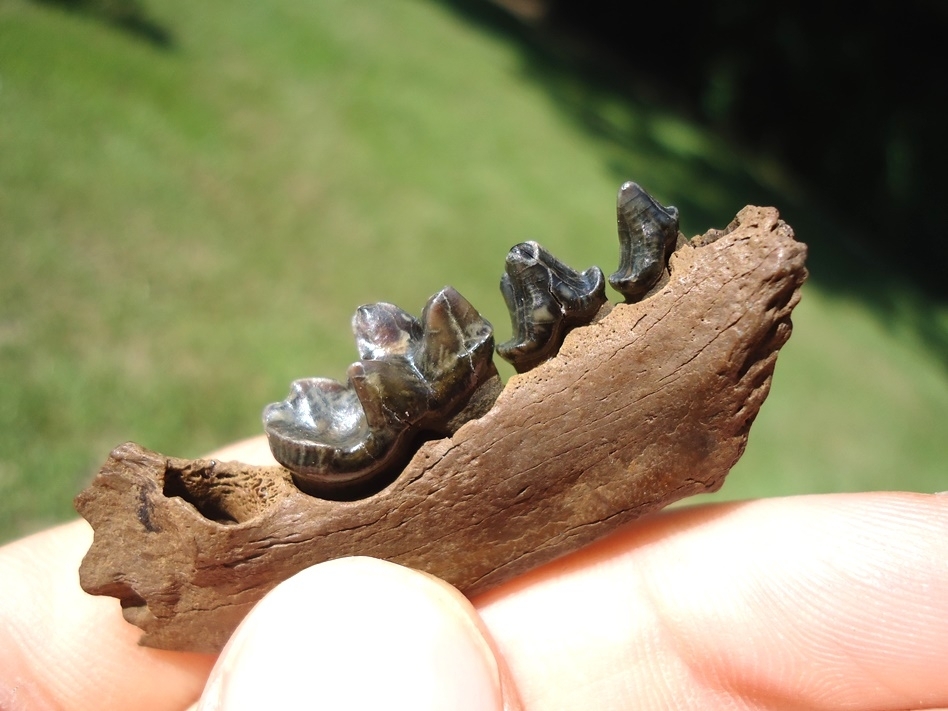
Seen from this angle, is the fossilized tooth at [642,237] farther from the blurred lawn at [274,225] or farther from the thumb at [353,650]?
the blurred lawn at [274,225]

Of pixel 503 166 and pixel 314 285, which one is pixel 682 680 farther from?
pixel 503 166

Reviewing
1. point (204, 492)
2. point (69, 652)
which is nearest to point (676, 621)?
point (204, 492)

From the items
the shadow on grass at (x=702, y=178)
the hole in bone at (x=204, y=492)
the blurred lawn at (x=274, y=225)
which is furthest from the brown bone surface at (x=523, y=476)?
the shadow on grass at (x=702, y=178)

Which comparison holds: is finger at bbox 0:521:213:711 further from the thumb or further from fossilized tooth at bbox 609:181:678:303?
fossilized tooth at bbox 609:181:678:303

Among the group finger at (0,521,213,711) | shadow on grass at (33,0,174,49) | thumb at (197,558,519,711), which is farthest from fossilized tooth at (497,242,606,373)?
shadow on grass at (33,0,174,49)

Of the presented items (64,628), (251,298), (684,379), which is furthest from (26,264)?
(684,379)
